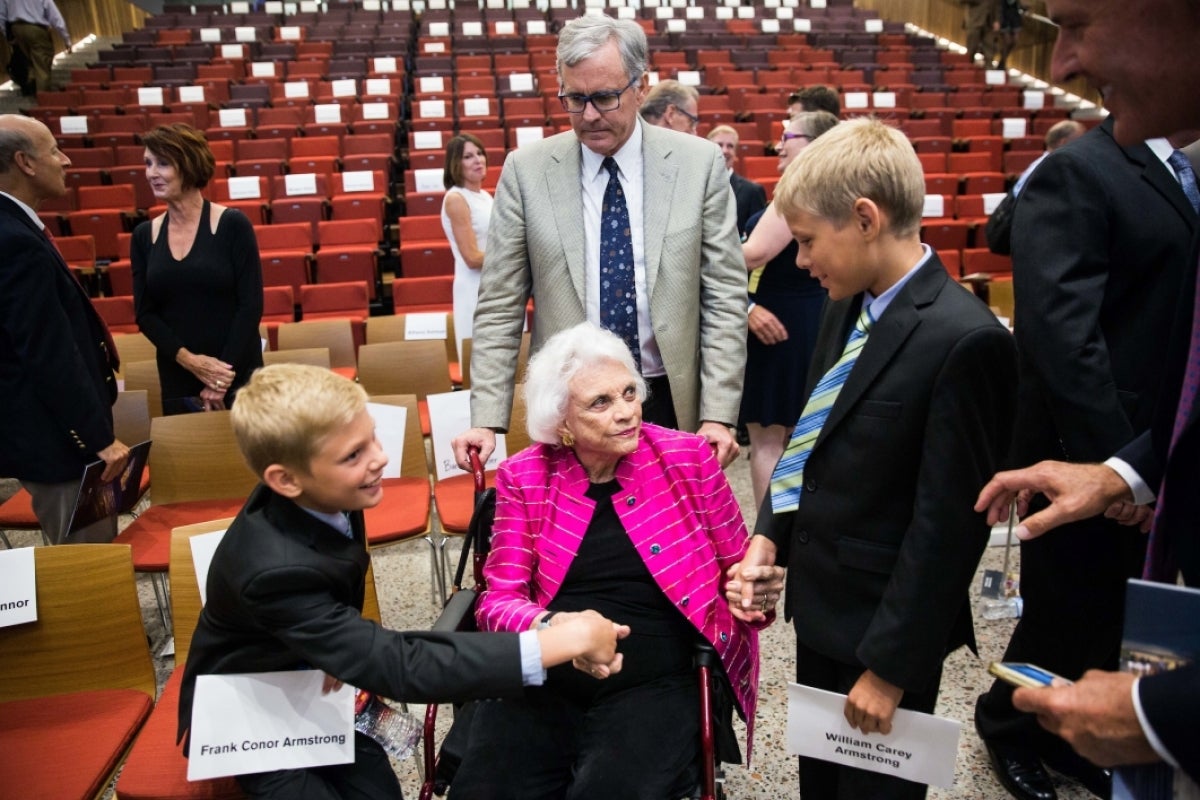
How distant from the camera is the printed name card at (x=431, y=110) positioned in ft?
27.6

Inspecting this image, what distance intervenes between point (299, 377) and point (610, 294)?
81cm

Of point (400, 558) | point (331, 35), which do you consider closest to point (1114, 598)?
point (400, 558)

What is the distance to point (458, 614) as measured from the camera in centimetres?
154

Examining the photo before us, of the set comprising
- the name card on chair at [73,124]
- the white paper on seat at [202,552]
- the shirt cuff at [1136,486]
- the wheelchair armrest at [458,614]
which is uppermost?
the name card on chair at [73,124]

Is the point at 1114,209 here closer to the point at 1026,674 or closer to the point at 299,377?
the point at 1026,674

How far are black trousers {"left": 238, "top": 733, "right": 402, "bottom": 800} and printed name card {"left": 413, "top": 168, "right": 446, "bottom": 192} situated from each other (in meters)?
5.97

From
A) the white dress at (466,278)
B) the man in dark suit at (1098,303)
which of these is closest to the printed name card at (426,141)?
the white dress at (466,278)

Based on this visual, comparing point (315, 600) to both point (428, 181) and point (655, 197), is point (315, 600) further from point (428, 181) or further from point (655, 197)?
point (428, 181)

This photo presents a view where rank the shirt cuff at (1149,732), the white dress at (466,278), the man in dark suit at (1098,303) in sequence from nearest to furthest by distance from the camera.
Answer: the shirt cuff at (1149,732)
the man in dark suit at (1098,303)
the white dress at (466,278)

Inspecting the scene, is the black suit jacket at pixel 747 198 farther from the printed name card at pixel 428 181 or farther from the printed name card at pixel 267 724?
the printed name card at pixel 428 181

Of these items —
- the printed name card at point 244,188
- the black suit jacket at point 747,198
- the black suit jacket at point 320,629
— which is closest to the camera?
the black suit jacket at point 320,629

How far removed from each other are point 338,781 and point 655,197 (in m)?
1.38

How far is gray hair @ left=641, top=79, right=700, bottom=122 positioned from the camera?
3.16 metres

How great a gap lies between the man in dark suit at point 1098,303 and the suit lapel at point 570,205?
933 mm
